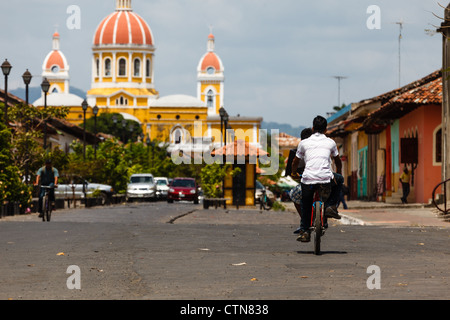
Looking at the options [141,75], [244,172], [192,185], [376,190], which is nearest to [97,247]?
[244,172]

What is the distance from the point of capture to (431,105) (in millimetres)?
38375

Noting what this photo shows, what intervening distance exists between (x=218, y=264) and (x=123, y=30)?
16504cm

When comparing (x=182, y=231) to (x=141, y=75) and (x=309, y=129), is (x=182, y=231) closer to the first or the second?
(x=309, y=129)

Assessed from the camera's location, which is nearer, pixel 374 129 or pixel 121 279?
pixel 121 279

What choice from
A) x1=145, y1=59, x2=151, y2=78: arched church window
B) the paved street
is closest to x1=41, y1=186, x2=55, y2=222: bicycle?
the paved street

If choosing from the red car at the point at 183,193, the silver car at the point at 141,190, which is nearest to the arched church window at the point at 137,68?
the silver car at the point at 141,190

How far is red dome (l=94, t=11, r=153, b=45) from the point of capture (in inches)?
6885

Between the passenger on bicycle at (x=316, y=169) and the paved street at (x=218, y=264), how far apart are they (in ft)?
1.81

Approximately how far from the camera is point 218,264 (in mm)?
12172

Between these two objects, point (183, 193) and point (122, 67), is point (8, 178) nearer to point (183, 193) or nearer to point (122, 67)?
point (183, 193)

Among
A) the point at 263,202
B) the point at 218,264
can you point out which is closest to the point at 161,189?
the point at 263,202

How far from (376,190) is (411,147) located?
10854 millimetres

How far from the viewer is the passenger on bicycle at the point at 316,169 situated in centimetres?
1352

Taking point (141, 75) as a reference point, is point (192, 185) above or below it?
below
